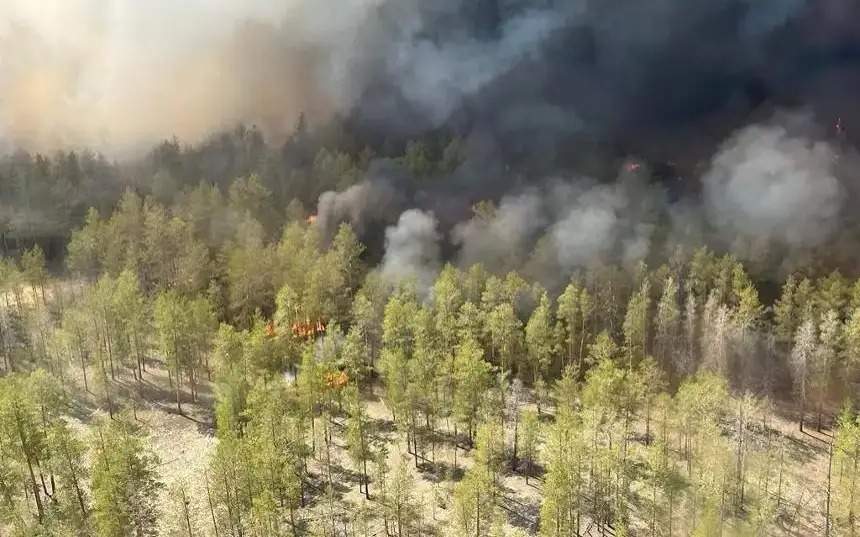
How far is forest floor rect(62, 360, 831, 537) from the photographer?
1813 inches

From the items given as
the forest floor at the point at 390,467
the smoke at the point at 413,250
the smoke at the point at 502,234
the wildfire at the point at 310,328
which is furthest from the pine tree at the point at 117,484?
the smoke at the point at 502,234

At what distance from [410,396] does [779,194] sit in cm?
4489

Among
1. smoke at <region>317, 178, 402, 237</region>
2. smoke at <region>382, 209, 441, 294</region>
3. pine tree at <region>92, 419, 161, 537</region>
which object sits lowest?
pine tree at <region>92, 419, 161, 537</region>

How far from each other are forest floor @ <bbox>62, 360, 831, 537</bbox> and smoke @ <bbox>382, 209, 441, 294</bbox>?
36.5 feet

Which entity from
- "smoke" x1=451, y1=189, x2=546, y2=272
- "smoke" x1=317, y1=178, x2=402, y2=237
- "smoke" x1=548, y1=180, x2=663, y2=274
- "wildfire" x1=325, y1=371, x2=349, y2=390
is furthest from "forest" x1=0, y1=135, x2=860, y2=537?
"smoke" x1=317, y1=178, x2=402, y2=237

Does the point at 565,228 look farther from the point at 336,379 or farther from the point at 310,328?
the point at 336,379

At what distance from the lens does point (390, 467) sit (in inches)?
1998

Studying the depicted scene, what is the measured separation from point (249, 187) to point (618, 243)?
38.8 m

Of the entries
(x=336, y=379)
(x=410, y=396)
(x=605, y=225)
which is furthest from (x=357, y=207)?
(x=410, y=396)

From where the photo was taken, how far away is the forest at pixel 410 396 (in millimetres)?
42656

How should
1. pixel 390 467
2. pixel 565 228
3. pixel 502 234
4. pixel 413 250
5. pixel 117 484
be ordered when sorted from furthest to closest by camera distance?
pixel 502 234, pixel 565 228, pixel 413 250, pixel 390 467, pixel 117 484

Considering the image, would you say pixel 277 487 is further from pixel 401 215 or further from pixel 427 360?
pixel 401 215

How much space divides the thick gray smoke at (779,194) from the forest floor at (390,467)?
68.9 ft

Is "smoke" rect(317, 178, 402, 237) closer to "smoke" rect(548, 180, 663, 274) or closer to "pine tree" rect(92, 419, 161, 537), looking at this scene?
"smoke" rect(548, 180, 663, 274)
